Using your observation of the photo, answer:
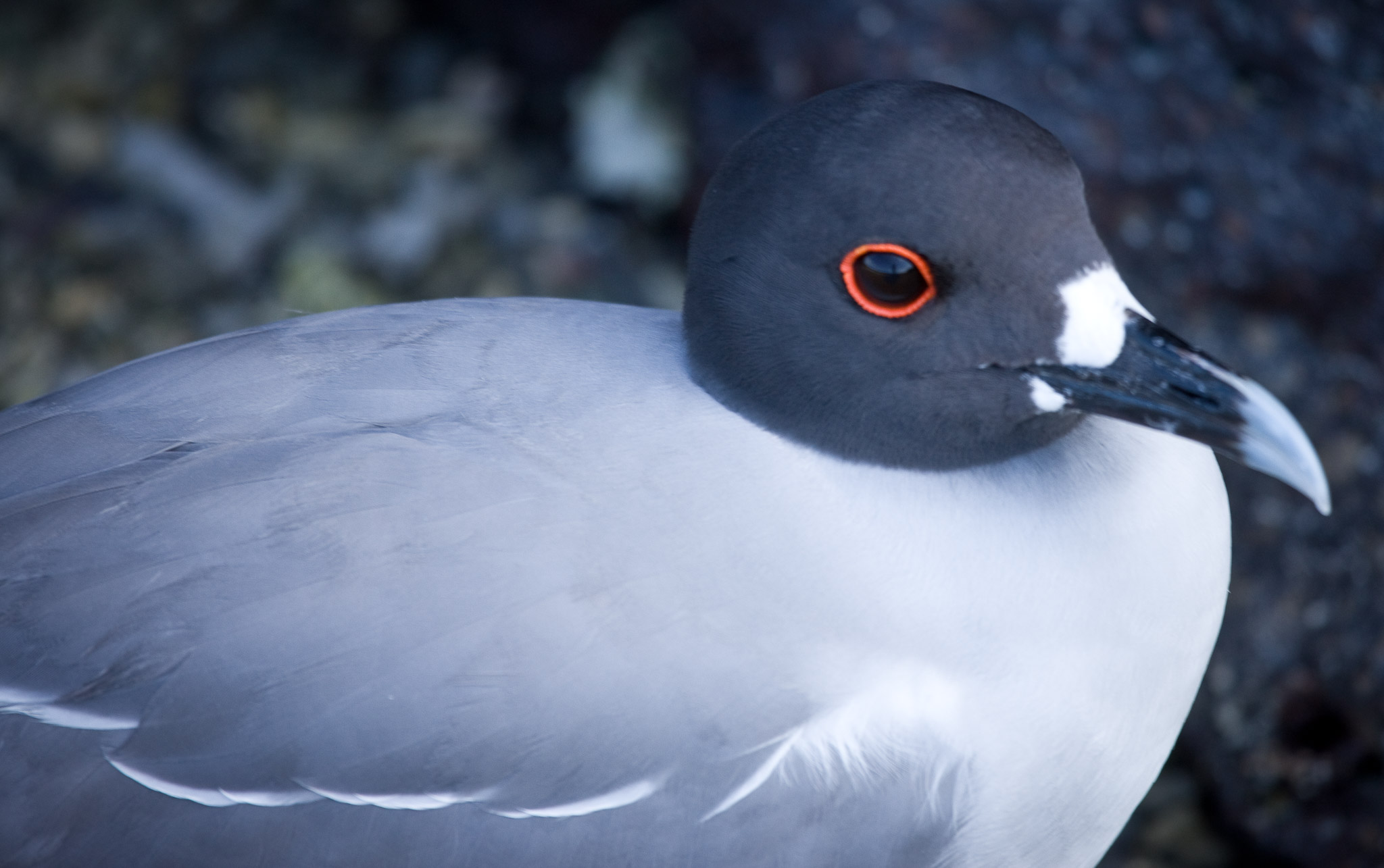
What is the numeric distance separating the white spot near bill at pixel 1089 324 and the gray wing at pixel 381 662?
569 mm

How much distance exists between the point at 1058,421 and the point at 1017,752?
51 centimetres

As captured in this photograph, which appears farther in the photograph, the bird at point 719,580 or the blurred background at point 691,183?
the blurred background at point 691,183

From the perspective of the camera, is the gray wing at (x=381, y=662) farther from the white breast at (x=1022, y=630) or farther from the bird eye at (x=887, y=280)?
the bird eye at (x=887, y=280)

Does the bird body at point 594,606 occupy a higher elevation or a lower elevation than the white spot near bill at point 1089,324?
lower

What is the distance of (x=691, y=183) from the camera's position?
4012 mm

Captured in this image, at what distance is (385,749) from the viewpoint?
1855mm

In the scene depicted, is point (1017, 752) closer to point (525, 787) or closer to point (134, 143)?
point (525, 787)

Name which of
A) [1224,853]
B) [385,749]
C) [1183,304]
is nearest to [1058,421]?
[385,749]

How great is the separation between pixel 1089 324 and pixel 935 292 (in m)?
0.22

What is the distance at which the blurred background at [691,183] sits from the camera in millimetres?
3113

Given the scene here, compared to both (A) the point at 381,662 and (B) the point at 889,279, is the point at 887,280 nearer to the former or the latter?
(B) the point at 889,279

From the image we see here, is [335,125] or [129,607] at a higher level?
[335,125]

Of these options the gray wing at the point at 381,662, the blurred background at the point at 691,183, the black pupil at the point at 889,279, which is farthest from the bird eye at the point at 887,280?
the blurred background at the point at 691,183

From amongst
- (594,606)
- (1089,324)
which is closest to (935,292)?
(1089,324)
